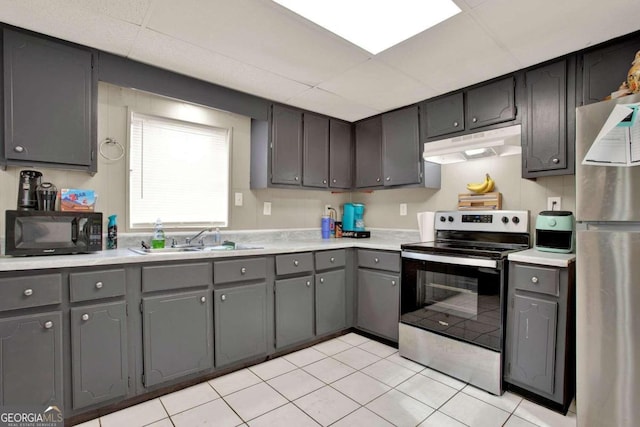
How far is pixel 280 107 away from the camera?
311cm

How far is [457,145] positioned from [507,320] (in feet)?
4.42

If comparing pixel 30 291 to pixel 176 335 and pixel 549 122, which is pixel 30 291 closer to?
pixel 176 335

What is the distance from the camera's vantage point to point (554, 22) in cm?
178

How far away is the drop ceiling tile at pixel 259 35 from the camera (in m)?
1.71

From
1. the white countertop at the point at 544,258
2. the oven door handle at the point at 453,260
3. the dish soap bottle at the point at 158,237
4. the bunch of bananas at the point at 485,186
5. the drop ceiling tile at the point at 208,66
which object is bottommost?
the oven door handle at the point at 453,260

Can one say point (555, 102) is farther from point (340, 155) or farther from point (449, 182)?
point (340, 155)

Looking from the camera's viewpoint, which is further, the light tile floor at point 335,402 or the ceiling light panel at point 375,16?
the light tile floor at point 335,402

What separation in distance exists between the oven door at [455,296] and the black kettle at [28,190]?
8.53ft

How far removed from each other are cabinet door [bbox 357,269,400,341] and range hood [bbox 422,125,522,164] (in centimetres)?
113

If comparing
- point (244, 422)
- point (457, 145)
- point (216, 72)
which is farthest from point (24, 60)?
point (457, 145)

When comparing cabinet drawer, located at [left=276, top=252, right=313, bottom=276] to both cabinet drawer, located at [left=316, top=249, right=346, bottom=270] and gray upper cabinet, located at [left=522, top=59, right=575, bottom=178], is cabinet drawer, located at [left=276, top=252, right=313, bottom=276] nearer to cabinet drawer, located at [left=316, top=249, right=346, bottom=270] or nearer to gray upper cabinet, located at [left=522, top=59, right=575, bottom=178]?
cabinet drawer, located at [left=316, top=249, right=346, bottom=270]

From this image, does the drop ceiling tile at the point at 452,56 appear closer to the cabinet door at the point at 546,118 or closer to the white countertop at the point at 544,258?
the cabinet door at the point at 546,118

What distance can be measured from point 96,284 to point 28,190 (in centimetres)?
78

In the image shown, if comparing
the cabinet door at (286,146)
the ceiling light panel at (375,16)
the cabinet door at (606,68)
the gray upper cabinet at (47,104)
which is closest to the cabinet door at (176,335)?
the gray upper cabinet at (47,104)
